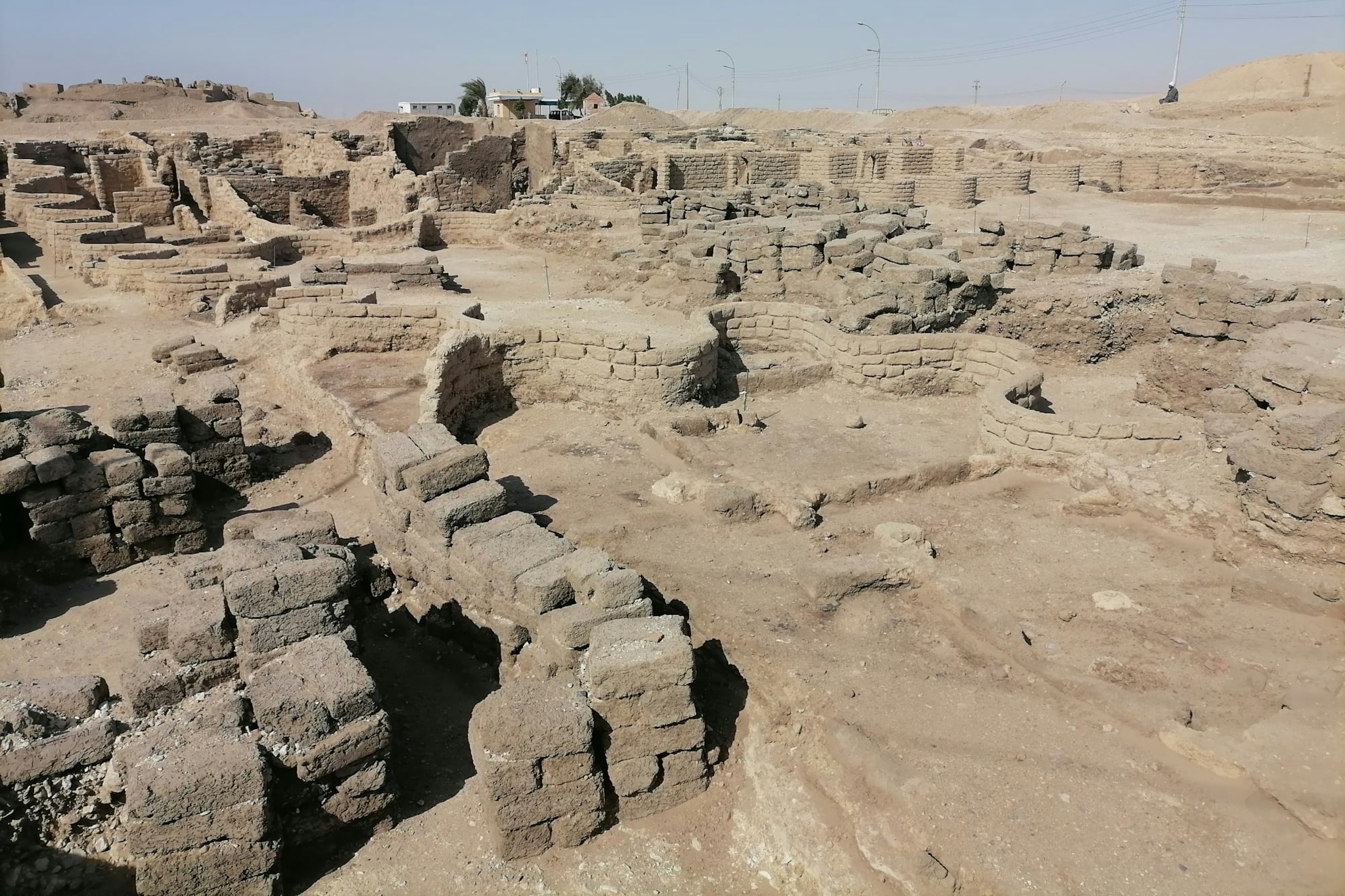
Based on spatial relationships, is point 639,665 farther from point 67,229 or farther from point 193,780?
point 67,229

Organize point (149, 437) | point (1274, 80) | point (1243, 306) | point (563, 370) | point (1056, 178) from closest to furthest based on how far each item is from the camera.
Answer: point (149, 437)
point (1243, 306)
point (563, 370)
point (1056, 178)
point (1274, 80)

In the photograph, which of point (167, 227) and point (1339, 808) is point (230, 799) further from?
point (167, 227)

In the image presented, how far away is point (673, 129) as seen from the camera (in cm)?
3534

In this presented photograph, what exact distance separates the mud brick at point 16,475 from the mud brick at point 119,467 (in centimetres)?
57

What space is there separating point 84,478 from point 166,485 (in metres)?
0.68

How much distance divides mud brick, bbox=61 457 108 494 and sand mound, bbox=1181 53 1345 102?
50439 millimetres

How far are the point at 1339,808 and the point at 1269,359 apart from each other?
15.8 feet

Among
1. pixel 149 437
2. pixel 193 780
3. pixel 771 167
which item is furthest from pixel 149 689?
pixel 771 167

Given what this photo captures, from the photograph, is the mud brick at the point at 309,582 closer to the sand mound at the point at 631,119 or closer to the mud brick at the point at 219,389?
the mud brick at the point at 219,389

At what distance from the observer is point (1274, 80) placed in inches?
1965

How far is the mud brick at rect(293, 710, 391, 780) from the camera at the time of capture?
4.76 m

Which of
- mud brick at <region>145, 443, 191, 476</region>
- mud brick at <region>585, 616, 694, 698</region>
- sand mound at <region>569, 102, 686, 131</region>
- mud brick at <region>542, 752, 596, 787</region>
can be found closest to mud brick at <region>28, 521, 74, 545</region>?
mud brick at <region>145, 443, 191, 476</region>

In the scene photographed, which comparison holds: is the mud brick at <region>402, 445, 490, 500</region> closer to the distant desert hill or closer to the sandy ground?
the sandy ground

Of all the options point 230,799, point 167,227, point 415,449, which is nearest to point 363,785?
point 230,799
